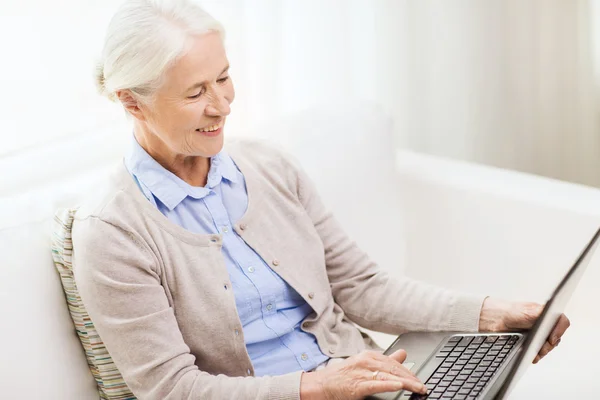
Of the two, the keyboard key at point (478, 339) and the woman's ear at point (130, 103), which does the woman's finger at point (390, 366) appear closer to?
the keyboard key at point (478, 339)

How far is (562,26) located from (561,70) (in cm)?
14

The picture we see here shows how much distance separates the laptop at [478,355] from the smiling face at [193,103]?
49 centimetres

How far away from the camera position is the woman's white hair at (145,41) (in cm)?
145

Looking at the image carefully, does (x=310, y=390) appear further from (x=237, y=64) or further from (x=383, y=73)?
(x=383, y=73)

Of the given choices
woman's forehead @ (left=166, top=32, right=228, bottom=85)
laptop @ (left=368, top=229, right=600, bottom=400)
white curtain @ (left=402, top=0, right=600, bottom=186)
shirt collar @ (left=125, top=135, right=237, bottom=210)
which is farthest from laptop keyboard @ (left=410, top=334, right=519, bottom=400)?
white curtain @ (left=402, top=0, right=600, bottom=186)

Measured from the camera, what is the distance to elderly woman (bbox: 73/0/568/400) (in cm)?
144

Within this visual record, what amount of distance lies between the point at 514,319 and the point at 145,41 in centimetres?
80

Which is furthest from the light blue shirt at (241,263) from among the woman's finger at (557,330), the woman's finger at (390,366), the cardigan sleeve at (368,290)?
the woman's finger at (557,330)

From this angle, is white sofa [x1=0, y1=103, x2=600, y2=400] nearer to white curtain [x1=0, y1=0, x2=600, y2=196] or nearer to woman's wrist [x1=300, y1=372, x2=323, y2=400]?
white curtain [x1=0, y1=0, x2=600, y2=196]

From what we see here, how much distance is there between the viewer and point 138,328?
143 centimetres

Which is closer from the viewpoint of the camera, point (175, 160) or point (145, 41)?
point (145, 41)

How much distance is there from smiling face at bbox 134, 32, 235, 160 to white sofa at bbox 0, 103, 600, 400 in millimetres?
240

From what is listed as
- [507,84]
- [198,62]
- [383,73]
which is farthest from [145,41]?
[507,84]

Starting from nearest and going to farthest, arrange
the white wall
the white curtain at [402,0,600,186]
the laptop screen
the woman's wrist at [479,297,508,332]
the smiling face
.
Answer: the laptop screen, the smiling face, the woman's wrist at [479,297,508,332], the white wall, the white curtain at [402,0,600,186]
